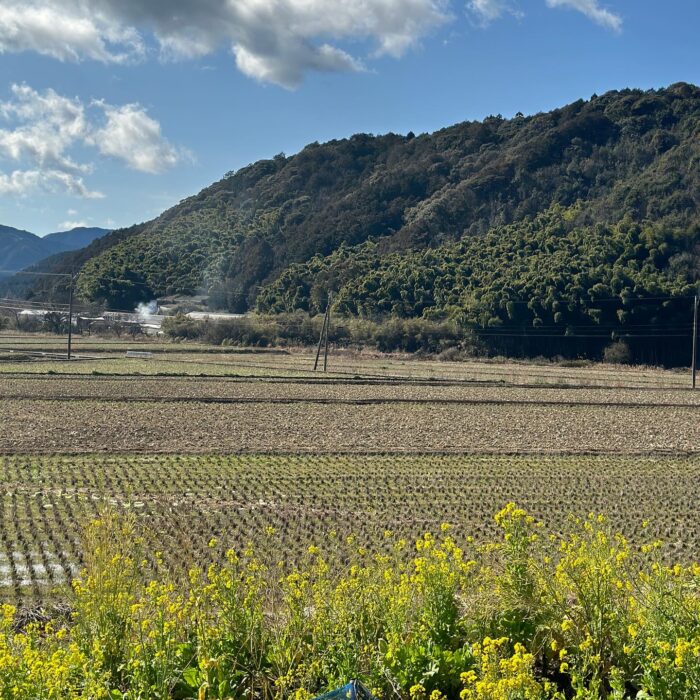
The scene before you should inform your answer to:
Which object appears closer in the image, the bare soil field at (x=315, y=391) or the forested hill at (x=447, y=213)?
the bare soil field at (x=315, y=391)

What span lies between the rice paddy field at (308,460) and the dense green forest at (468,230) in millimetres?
27771

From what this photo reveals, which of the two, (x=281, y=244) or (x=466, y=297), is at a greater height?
(x=281, y=244)

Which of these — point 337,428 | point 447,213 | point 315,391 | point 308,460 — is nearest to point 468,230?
point 447,213

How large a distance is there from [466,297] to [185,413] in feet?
158

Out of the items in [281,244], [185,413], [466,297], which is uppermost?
[281,244]

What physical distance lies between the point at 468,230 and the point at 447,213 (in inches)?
219

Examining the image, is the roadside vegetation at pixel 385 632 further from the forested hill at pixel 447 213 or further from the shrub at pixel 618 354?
the forested hill at pixel 447 213

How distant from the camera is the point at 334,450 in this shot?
18.2 meters

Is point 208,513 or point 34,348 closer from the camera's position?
point 208,513

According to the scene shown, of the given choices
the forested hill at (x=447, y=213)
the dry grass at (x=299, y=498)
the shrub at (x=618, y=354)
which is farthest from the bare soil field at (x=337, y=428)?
the forested hill at (x=447, y=213)

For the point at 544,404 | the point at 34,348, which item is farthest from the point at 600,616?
the point at 34,348

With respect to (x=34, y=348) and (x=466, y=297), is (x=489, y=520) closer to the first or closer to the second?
(x=34, y=348)

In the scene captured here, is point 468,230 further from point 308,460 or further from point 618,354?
point 308,460

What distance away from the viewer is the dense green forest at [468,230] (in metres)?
63.4
